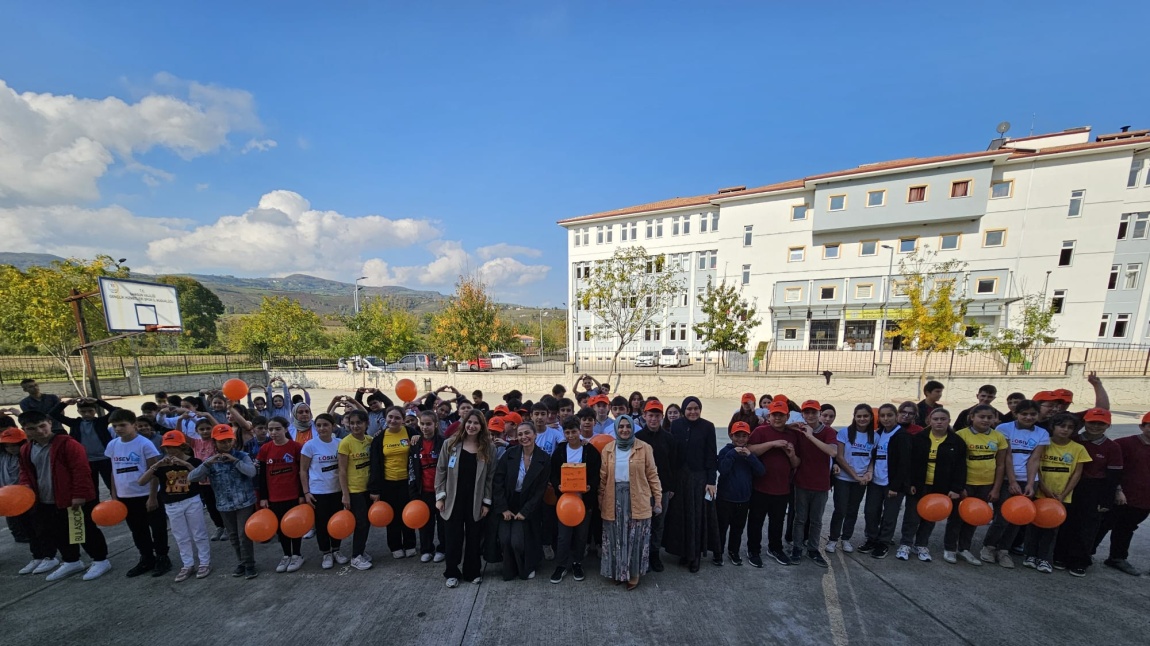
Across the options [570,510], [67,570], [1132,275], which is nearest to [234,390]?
[67,570]

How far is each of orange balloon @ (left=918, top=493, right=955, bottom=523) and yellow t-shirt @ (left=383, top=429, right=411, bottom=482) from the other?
5.46 meters

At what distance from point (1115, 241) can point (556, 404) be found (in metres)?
34.4

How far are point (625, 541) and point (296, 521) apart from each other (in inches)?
129

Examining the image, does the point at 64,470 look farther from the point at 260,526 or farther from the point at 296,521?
the point at 296,521

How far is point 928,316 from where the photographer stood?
48.6 feet

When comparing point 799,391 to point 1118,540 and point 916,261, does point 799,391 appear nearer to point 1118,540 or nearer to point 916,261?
point 1118,540

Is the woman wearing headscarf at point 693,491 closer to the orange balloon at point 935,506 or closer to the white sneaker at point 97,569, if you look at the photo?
the orange balloon at point 935,506

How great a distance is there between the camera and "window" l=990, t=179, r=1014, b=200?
22188 millimetres

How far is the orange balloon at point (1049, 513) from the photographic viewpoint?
12.1 feet

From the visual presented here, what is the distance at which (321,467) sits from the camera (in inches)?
154

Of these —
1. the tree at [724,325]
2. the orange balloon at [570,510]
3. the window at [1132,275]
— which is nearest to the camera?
the orange balloon at [570,510]

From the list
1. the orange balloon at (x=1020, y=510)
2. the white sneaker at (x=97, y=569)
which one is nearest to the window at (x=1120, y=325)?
the orange balloon at (x=1020, y=510)

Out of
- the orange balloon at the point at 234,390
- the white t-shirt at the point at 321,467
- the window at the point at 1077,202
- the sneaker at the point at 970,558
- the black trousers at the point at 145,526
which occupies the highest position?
the window at the point at 1077,202

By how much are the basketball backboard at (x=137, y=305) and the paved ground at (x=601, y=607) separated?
13.4 m
